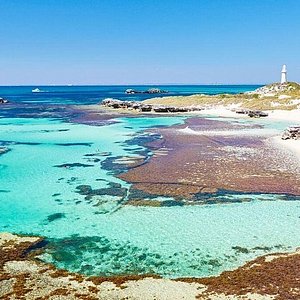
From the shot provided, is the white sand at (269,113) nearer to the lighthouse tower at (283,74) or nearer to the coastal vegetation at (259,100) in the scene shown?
the coastal vegetation at (259,100)

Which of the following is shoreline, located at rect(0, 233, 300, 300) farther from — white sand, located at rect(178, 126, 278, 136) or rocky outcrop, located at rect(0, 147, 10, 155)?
white sand, located at rect(178, 126, 278, 136)

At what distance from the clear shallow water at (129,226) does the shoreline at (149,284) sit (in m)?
0.62

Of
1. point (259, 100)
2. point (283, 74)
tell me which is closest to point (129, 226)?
point (259, 100)

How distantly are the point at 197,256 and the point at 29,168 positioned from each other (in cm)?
2034

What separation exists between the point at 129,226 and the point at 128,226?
0.05m

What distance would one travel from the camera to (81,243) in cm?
Answer: 1730

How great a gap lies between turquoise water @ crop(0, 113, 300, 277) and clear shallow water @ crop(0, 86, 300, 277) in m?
0.04

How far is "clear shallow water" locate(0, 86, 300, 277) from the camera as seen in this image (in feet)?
50.6

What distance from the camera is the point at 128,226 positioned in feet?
62.8

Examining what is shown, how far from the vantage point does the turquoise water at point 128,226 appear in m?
15.4

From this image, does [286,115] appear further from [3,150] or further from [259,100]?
[3,150]

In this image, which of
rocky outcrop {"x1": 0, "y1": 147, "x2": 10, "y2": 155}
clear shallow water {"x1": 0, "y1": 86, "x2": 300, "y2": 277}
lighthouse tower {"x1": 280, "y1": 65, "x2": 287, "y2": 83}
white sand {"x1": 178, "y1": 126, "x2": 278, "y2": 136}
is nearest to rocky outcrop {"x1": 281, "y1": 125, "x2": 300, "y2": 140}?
white sand {"x1": 178, "y1": 126, "x2": 278, "y2": 136}

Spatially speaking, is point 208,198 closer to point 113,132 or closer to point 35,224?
point 35,224

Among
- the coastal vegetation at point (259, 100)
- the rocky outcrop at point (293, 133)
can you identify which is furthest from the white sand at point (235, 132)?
the coastal vegetation at point (259, 100)
